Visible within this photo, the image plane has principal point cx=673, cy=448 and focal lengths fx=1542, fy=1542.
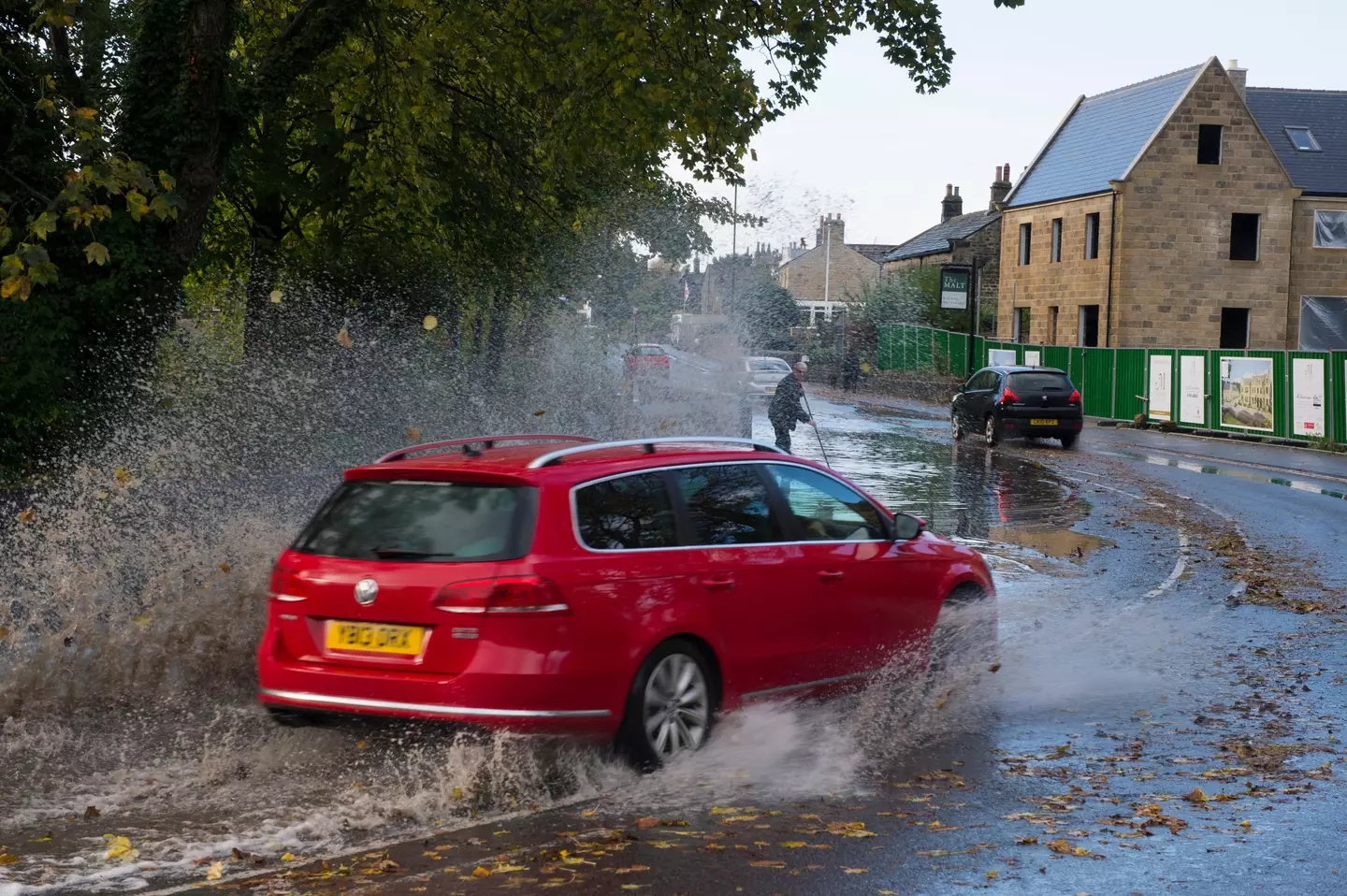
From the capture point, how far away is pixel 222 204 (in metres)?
26.8

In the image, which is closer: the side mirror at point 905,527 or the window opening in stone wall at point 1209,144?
the side mirror at point 905,527

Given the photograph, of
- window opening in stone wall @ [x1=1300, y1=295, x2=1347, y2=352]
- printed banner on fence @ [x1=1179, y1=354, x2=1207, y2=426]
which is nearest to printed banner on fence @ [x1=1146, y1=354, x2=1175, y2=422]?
printed banner on fence @ [x1=1179, y1=354, x2=1207, y2=426]

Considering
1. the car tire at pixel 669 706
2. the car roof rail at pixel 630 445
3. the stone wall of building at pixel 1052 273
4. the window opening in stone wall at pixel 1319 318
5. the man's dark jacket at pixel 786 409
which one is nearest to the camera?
the car tire at pixel 669 706

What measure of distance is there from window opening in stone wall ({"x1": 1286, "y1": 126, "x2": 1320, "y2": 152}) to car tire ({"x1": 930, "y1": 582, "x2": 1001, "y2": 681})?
Answer: 177ft

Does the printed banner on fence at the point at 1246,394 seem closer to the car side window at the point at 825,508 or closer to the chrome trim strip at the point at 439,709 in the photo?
the car side window at the point at 825,508

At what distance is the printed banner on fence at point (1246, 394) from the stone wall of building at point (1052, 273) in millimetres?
17287

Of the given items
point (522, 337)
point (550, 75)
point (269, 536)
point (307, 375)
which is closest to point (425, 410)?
point (307, 375)

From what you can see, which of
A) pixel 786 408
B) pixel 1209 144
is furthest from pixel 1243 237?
pixel 786 408

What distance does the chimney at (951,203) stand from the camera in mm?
88562

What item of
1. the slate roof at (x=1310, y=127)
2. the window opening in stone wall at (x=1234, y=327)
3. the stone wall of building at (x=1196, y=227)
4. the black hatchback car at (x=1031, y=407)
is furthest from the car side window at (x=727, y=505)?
the slate roof at (x=1310, y=127)

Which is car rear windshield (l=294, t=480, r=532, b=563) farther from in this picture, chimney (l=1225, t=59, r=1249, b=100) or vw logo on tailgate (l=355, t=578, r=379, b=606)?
chimney (l=1225, t=59, r=1249, b=100)

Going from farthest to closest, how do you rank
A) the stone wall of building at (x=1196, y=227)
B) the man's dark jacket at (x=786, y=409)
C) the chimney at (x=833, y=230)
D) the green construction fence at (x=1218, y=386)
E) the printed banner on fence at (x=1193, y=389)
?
the chimney at (x=833, y=230) → the stone wall of building at (x=1196, y=227) → the printed banner on fence at (x=1193, y=389) → the green construction fence at (x=1218, y=386) → the man's dark jacket at (x=786, y=409)

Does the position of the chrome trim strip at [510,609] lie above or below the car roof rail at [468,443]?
below

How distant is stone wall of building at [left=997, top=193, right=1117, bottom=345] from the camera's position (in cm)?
5538
